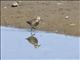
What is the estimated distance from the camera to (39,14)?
39.4 feet

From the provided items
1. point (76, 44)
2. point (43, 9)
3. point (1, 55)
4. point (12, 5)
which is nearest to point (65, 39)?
point (76, 44)

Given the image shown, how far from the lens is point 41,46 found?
9.23 meters

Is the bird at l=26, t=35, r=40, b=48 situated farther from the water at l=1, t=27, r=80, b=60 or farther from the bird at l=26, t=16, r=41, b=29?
the bird at l=26, t=16, r=41, b=29

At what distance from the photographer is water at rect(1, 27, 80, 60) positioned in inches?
333

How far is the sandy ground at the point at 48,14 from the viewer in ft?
35.4

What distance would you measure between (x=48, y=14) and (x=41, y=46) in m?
2.82

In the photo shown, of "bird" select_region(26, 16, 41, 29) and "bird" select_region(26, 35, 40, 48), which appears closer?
"bird" select_region(26, 35, 40, 48)

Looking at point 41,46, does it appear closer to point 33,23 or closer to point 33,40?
point 33,40

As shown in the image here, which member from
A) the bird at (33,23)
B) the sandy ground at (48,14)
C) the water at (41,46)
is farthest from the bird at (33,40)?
the sandy ground at (48,14)

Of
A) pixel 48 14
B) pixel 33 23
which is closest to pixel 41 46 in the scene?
pixel 33 23

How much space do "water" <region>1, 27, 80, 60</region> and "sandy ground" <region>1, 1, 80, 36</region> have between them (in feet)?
1.61

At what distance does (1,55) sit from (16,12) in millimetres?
4046

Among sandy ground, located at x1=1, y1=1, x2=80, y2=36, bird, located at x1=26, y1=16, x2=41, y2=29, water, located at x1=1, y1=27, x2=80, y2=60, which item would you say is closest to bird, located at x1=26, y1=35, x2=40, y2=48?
water, located at x1=1, y1=27, x2=80, y2=60

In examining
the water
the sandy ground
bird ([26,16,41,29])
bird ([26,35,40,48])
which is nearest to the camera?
the water
